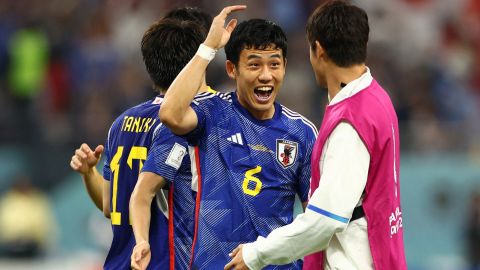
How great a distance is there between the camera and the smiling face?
6.09 m

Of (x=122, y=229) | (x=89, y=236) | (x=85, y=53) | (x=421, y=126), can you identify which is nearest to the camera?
(x=122, y=229)

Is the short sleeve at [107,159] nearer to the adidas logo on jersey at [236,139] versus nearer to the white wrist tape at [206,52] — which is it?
the adidas logo on jersey at [236,139]

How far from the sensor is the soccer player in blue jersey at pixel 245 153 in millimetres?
6016

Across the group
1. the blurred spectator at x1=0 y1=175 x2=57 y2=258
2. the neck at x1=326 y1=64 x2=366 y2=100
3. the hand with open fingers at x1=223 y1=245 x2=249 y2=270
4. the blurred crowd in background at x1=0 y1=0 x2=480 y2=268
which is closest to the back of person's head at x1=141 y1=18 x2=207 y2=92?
the neck at x1=326 y1=64 x2=366 y2=100

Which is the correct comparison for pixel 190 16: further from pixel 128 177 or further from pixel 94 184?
pixel 94 184

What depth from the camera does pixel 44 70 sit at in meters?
16.5

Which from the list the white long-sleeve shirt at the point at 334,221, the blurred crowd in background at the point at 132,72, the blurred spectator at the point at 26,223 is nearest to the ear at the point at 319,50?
the white long-sleeve shirt at the point at 334,221

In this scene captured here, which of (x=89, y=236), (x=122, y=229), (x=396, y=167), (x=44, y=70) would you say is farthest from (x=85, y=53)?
(x=396, y=167)

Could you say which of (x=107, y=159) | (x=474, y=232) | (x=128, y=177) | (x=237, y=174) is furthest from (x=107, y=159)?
(x=474, y=232)

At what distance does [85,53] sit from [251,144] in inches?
419

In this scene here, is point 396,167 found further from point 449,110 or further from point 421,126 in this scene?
point 449,110

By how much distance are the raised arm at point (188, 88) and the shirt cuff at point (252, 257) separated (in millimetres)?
743

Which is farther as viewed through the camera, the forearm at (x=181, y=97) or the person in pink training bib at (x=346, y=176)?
the forearm at (x=181, y=97)

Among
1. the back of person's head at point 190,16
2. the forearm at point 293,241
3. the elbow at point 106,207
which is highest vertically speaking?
the back of person's head at point 190,16
